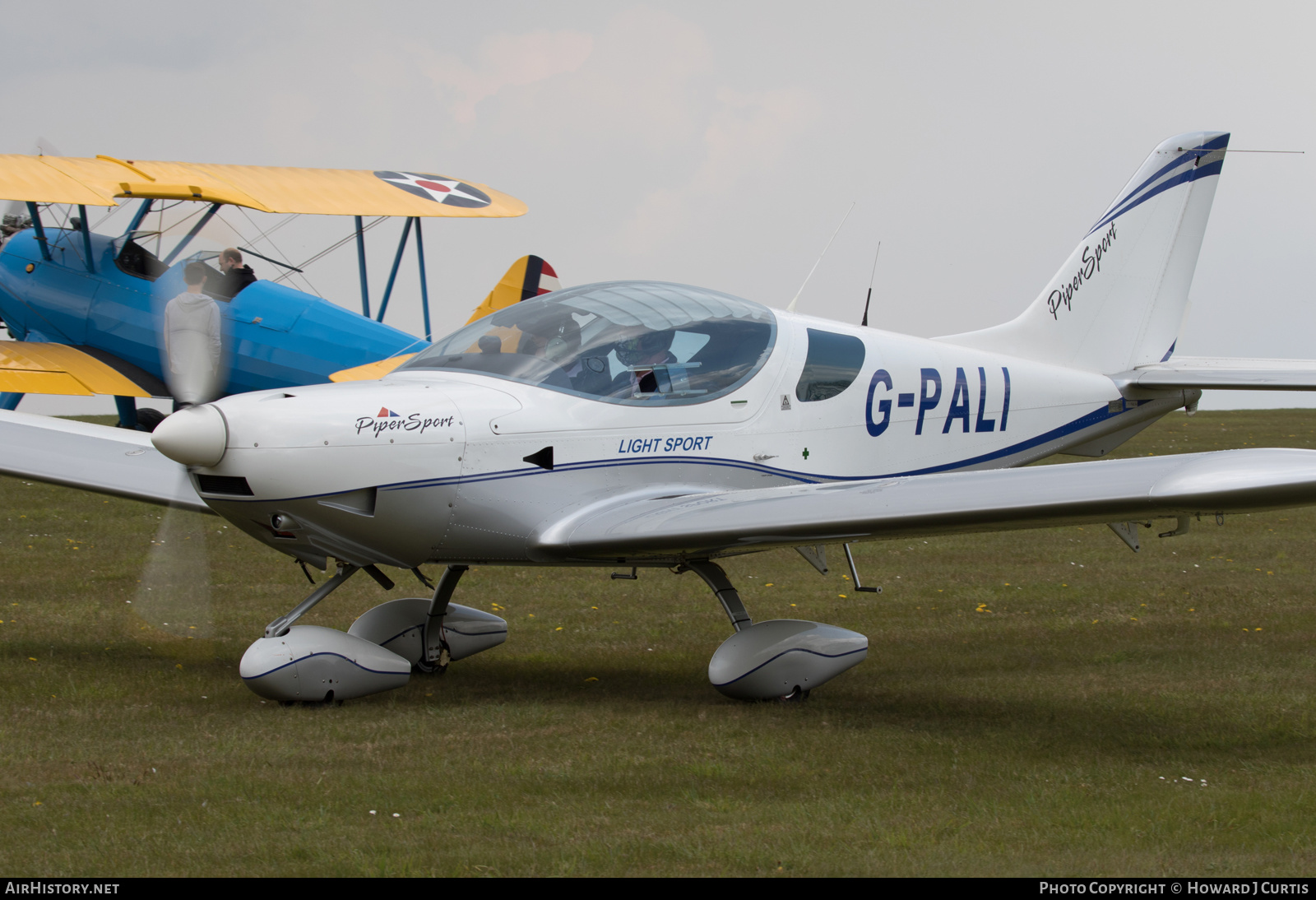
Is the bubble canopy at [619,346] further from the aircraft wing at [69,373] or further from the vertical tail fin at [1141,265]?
the aircraft wing at [69,373]

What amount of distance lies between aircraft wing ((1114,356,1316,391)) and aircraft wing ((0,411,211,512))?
692 cm

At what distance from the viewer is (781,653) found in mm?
7090

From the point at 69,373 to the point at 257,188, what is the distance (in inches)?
135

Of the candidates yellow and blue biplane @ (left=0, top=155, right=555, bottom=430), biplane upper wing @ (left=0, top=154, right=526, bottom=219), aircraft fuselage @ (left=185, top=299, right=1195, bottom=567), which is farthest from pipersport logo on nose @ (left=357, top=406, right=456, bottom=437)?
biplane upper wing @ (left=0, top=154, right=526, bottom=219)

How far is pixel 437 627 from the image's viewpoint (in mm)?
7945

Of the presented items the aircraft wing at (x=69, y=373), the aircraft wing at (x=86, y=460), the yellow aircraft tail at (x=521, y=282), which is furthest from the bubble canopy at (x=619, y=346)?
the aircraft wing at (x=69, y=373)

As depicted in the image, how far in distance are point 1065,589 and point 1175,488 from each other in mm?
6022

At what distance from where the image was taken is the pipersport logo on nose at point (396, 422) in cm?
650

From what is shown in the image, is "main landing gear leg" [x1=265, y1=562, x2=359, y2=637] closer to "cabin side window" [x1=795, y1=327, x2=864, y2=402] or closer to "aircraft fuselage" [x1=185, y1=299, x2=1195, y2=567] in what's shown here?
"aircraft fuselage" [x1=185, y1=299, x2=1195, y2=567]

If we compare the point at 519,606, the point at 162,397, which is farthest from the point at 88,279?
the point at 519,606

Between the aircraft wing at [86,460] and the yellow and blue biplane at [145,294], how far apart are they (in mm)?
5597

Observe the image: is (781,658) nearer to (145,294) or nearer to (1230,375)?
(1230,375)

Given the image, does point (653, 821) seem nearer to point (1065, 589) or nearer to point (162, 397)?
point (1065, 589)

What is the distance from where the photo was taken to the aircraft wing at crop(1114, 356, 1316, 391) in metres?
9.44
